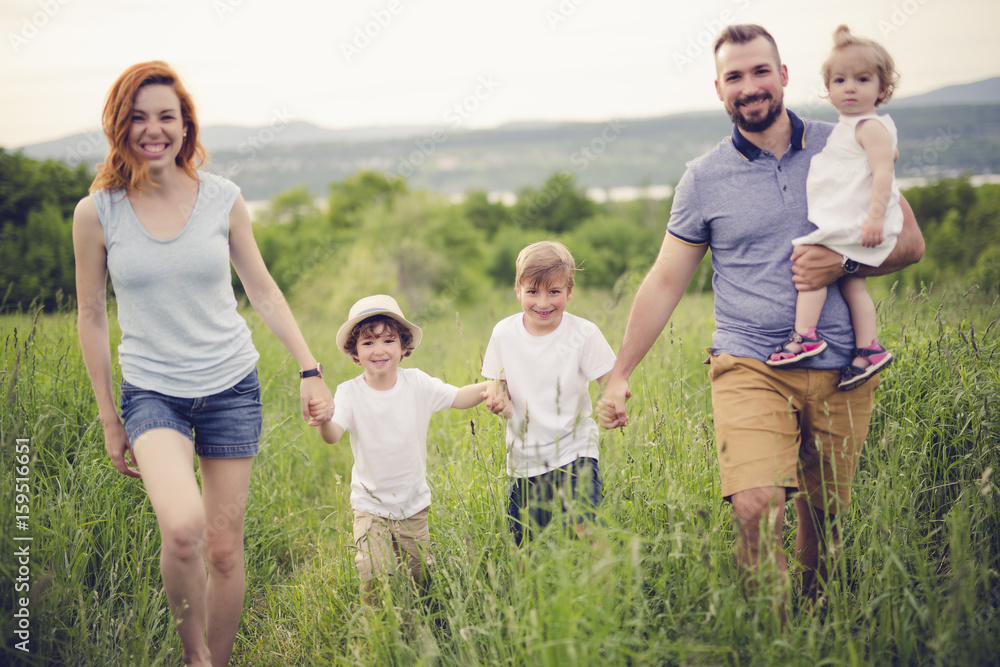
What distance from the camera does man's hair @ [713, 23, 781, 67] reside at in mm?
2693

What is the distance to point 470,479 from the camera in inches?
142

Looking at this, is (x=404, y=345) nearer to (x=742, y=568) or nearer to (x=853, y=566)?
(x=742, y=568)

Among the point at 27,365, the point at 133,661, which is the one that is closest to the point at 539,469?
the point at 133,661

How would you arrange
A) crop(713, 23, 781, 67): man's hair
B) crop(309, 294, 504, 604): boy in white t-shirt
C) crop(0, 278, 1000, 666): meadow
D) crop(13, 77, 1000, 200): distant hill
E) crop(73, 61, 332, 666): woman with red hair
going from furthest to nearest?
crop(13, 77, 1000, 200): distant hill, crop(309, 294, 504, 604): boy in white t-shirt, crop(713, 23, 781, 67): man's hair, crop(73, 61, 332, 666): woman with red hair, crop(0, 278, 1000, 666): meadow

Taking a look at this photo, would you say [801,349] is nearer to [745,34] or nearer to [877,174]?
[877,174]

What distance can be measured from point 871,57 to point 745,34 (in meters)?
0.51

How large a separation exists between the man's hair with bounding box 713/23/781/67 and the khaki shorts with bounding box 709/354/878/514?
134cm

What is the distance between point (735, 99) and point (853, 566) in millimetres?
2193

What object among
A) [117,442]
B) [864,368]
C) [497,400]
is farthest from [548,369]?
[117,442]

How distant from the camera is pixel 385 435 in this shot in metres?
2.83

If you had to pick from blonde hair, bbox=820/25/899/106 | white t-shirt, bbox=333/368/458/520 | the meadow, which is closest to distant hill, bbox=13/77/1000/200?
the meadow

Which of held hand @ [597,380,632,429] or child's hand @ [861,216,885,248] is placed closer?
child's hand @ [861,216,885,248]

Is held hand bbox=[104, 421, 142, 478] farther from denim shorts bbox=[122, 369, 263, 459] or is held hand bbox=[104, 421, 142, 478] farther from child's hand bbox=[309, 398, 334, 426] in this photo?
child's hand bbox=[309, 398, 334, 426]

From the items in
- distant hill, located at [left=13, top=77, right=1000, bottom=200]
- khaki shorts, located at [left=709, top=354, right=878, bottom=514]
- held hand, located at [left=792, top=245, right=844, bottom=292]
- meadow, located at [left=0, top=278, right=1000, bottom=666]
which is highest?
distant hill, located at [left=13, top=77, right=1000, bottom=200]
